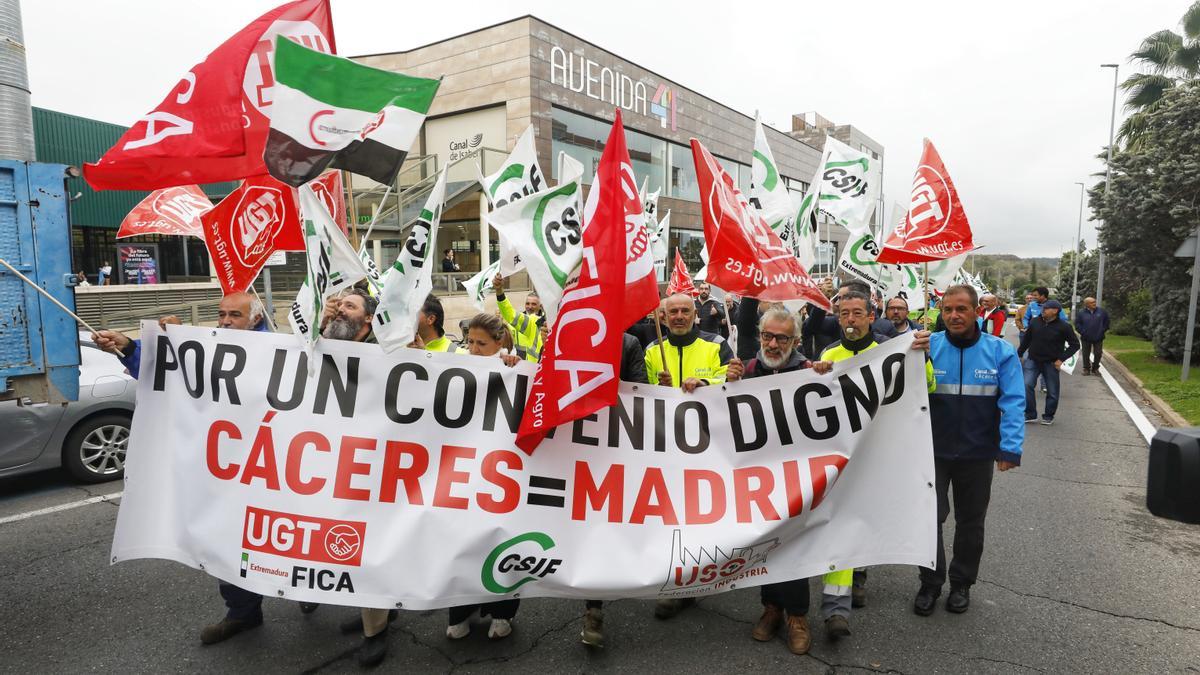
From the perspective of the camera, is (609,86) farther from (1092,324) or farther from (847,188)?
→ (847,188)

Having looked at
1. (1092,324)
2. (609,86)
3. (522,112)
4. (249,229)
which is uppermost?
(609,86)

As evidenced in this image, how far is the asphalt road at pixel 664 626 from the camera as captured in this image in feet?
11.0

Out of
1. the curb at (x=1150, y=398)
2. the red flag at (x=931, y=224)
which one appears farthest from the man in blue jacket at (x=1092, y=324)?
the red flag at (x=931, y=224)

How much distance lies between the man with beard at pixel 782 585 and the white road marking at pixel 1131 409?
19.2 ft

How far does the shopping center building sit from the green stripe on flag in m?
21.0

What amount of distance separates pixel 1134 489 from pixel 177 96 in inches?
333

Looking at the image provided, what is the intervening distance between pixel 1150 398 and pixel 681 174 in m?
26.7

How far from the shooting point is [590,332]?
3143 mm

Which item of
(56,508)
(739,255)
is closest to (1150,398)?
(739,255)

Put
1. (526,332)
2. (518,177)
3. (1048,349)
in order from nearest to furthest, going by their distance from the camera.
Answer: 1. (518,177)
2. (526,332)
3. (1048,349)

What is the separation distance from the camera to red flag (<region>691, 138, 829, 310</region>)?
13.5 feet

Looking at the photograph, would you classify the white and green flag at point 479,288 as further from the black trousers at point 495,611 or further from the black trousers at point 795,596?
the black trousers at point 795,596

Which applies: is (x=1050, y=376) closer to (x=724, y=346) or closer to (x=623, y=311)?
(x=724, y=346)

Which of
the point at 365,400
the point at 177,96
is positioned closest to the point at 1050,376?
the point at 365,400
